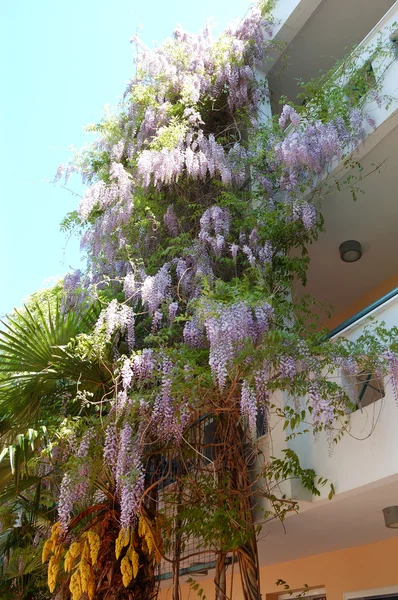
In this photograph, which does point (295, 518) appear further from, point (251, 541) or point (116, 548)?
point (116, 548)

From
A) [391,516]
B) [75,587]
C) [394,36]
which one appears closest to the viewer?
[75,587]

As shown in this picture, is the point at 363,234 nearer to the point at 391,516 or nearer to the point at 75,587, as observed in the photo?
the point at 391,516

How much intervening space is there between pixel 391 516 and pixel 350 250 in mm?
2912

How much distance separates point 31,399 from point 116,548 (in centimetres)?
128

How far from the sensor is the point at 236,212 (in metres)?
5.58

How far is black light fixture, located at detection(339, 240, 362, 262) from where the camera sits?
616 cm

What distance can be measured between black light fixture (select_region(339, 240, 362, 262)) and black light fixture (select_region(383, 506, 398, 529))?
2862 mm

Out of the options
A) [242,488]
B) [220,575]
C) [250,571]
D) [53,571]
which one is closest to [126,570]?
[53,571]

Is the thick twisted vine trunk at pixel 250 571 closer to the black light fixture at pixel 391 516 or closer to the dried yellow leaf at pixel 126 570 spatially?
the dried yellow leaf at pixel 126 570

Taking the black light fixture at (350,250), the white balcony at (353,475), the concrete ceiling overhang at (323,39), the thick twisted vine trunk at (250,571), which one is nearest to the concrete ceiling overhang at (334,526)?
the white balcony at (353,475)

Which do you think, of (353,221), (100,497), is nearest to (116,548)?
(100,497)

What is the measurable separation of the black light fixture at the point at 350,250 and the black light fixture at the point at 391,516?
2.86 meters

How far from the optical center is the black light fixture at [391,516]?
4031mm

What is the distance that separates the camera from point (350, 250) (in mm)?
6164
